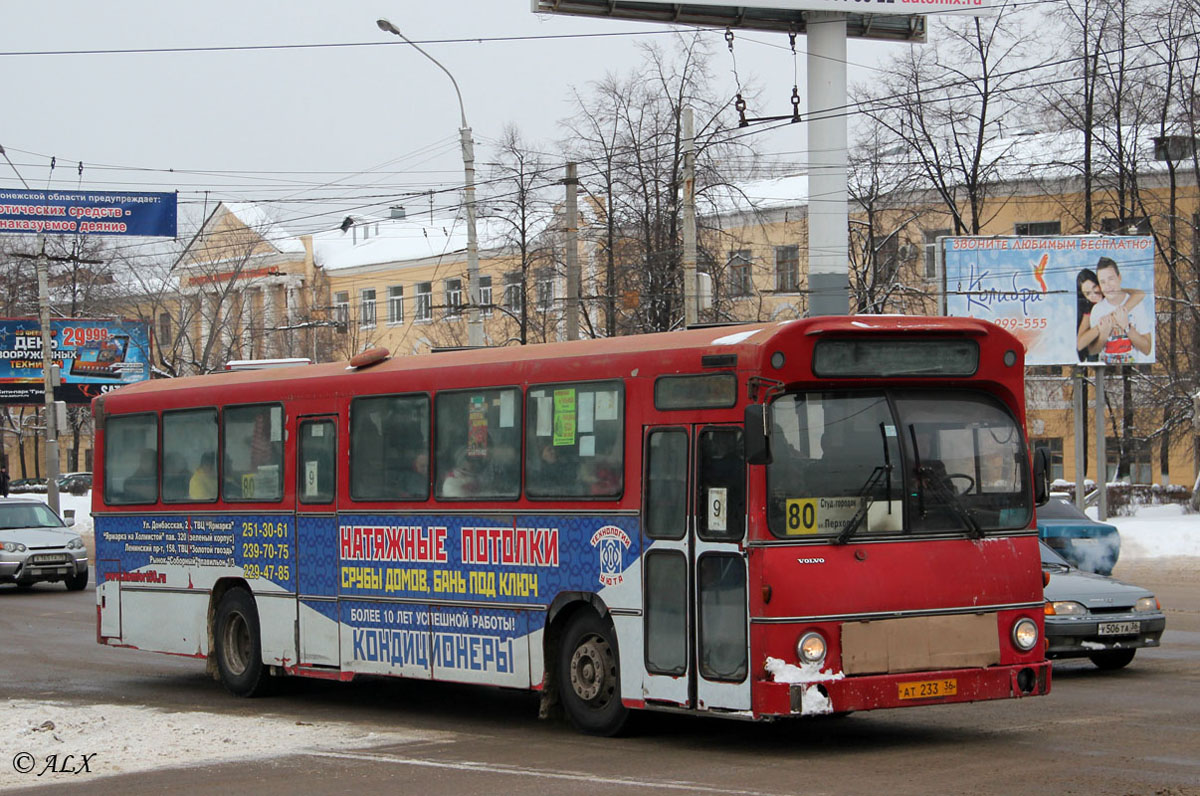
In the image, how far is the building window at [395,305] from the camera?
68125mm

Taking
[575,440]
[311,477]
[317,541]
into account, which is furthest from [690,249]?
[575,440]

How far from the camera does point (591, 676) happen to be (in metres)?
11.5

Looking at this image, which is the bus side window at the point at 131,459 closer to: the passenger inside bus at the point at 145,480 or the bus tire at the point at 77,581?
the passenger inside bus at the point at 145,480

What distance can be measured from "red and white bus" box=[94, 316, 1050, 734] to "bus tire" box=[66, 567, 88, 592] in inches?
656

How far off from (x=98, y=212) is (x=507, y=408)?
78.5 feet

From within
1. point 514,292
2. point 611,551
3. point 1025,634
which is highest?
point 514,292

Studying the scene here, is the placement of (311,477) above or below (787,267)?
below

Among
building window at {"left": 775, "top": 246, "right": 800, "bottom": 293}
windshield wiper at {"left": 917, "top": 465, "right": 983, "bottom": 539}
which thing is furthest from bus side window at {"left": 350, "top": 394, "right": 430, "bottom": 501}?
building window at {"left": 775, "top": 246, "right": 800, "bottom": 293}

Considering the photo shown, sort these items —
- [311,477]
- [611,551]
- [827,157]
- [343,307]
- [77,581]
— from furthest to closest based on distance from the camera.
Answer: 1. [343,307]
2. [827,157]
3. [77,581]
4. [311,477]
5. [611,551]

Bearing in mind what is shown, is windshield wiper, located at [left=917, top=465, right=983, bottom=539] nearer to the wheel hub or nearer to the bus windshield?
the bus windshield

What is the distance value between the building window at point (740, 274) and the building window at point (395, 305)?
20.2 m

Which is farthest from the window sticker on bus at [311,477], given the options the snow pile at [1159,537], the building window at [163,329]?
the building window at [163,329]

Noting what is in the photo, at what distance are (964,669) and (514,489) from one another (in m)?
3.63

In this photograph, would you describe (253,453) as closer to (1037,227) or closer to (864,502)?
(864,502)
